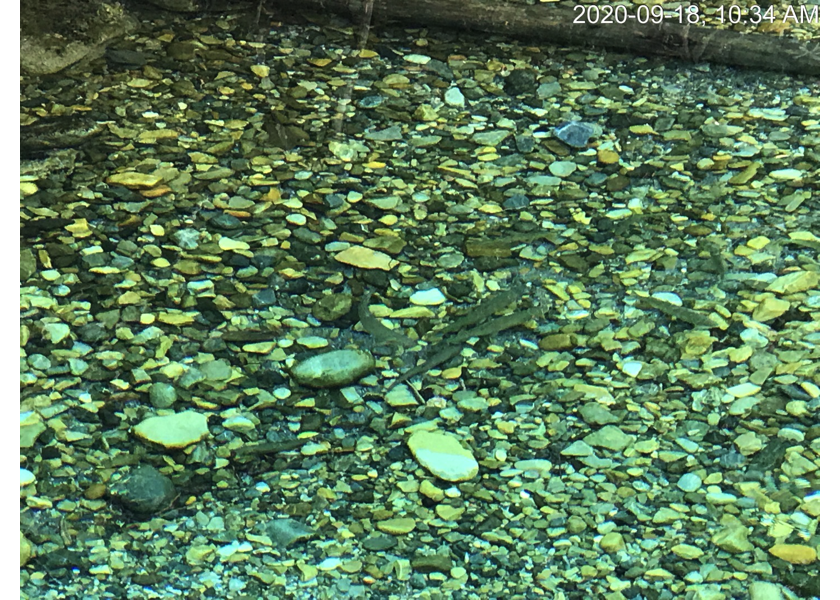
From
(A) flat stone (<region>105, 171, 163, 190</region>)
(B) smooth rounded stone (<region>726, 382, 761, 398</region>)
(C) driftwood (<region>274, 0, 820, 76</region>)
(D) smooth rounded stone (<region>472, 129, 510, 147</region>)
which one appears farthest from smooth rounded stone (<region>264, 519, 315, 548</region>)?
(C) driftwood (<region>274, 0, 820, 76</region>)

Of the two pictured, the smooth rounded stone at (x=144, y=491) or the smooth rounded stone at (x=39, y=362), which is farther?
the smooth rounded stone at (x=39, y=362)

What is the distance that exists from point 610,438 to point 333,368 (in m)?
0.39

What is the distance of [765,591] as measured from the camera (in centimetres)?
112

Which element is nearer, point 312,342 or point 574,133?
point 312,342

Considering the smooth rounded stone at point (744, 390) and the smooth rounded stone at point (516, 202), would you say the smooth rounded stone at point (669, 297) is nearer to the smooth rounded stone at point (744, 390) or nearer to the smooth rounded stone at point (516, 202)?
the smooth rounded stone at point (744, 390)

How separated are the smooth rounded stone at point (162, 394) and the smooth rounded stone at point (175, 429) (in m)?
0.02

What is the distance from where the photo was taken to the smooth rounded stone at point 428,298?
58.1 inches

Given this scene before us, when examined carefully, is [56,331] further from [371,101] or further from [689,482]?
[689,482]

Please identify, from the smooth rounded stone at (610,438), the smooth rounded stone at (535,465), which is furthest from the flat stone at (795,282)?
the smooth rounded stone at (535,465)

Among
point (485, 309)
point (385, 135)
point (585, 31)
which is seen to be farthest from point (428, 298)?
point (585, 31)

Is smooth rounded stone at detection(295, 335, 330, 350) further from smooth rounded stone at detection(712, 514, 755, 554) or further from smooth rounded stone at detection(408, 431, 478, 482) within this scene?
smooth rounded stone at detection(712, 514, 755, 554)

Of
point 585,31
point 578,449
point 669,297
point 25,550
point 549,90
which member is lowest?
point 25,550

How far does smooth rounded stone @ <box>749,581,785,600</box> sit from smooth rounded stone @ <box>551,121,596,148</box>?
867mm

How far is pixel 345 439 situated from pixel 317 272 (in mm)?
332
